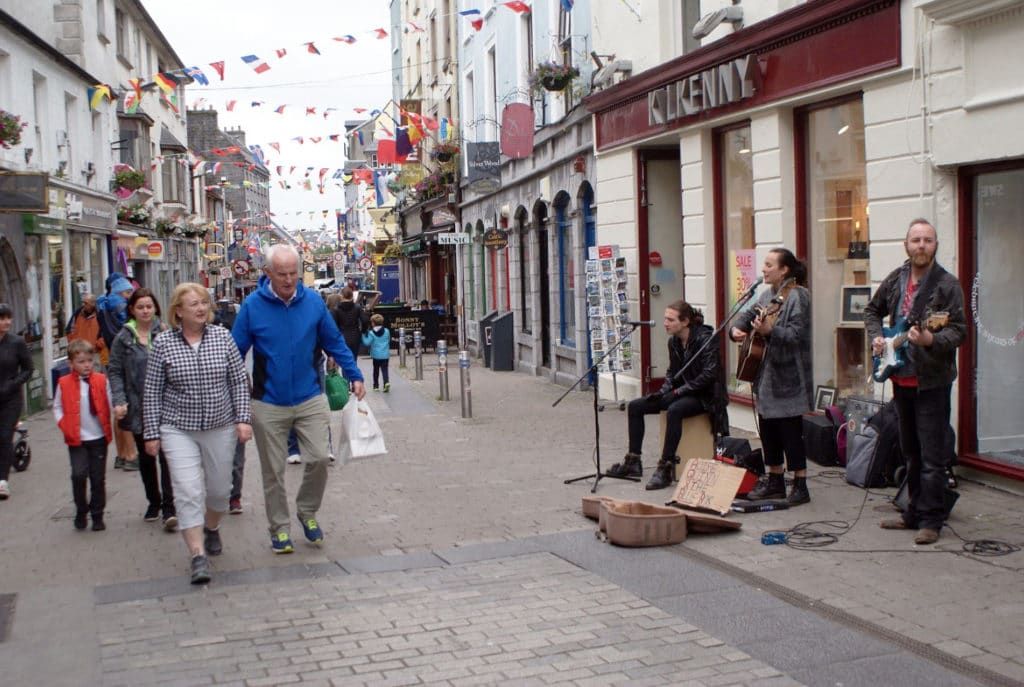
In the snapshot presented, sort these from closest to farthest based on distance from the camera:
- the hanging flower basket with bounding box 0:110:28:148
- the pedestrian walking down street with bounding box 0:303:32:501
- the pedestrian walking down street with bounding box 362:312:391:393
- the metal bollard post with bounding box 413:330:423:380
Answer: the pedestrian walking down street with bounding box 0:303:32:501 < the hanging flower basket with bounding box 0:110:28:148 < the pedestrian walking down street with bounding box 362:312:391:393 < the metal bollard post with bounding box 413:330:423:380

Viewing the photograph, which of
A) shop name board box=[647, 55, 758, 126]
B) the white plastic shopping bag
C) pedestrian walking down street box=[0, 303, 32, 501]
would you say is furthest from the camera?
shop name board box=[647, 55, 758, 126]

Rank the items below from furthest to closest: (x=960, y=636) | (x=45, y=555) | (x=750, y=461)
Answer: (x=750, y=461)
(x=45, y=555)
(x=960, y=636)

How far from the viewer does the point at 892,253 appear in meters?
9.62

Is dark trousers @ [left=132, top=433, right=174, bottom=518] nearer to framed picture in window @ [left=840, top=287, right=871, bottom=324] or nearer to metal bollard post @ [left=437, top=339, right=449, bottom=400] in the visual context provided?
framed picture in window @ [left=840, top=287, right=871, bottom=324]

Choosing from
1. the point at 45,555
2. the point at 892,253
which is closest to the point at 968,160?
the point at 892,253

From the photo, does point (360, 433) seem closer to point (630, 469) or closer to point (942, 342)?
point (630, 469)

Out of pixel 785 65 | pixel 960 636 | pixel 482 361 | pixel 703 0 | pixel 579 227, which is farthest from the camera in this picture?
pixel 482 361

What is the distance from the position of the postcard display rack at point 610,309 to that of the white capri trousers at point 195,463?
8.45 meters

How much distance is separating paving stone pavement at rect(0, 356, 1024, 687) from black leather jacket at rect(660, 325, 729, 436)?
0.93m

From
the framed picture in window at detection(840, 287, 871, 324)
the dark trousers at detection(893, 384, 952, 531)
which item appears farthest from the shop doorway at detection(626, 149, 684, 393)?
the dark trousers at detection(893, 384, 952, 531)

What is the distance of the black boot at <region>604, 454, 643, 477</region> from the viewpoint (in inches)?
380

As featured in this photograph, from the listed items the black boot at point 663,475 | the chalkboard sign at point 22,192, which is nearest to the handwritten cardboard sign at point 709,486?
the black boot at point 663,475

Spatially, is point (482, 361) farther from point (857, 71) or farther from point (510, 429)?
point (857, 71)

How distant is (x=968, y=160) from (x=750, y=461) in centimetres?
289
